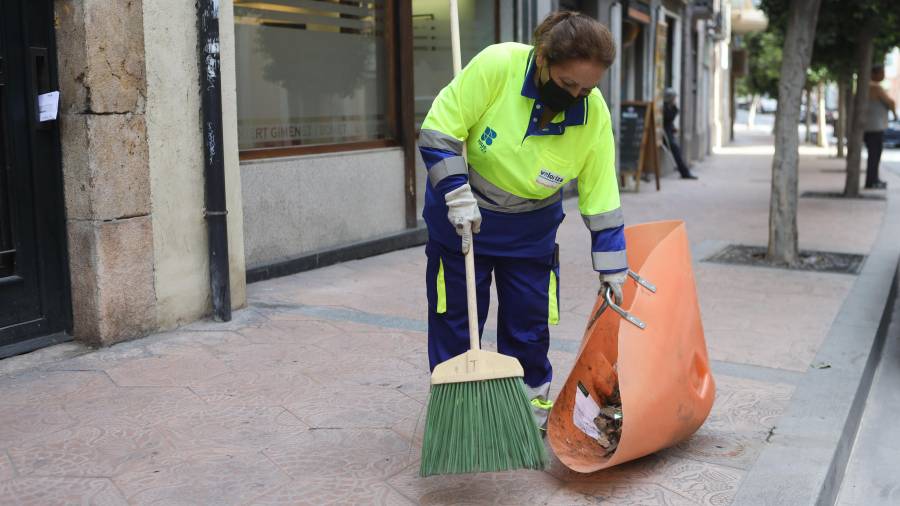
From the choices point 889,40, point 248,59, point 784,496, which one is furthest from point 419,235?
point 889,40

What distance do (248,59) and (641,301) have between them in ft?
14.9

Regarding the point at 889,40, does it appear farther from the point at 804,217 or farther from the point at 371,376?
the point at 371,376

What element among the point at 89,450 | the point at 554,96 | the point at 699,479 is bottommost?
the point at 699,479

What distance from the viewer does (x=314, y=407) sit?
4098 millimetres

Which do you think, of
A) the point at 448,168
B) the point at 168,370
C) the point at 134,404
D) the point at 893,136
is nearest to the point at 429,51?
the point at 168,370

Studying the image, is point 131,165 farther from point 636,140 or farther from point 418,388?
point 636,140

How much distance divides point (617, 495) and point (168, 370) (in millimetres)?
2303

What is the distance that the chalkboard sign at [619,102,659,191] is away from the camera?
46.5 feet

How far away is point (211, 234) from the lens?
5.43 metres

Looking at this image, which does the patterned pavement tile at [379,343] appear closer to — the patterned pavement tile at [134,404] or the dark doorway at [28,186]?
the patterned pavement tile at [134,404]

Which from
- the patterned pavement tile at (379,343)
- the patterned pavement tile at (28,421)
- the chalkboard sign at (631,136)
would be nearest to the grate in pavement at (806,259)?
the patterned pavement tile at (379,343)

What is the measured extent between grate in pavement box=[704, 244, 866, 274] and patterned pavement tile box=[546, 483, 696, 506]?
4821 millimetres

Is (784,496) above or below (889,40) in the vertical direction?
below

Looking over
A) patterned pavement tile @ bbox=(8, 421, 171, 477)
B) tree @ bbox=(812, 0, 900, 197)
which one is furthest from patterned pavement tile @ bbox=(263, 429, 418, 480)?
tree @ bbox=(812, 0, 900, 197)
